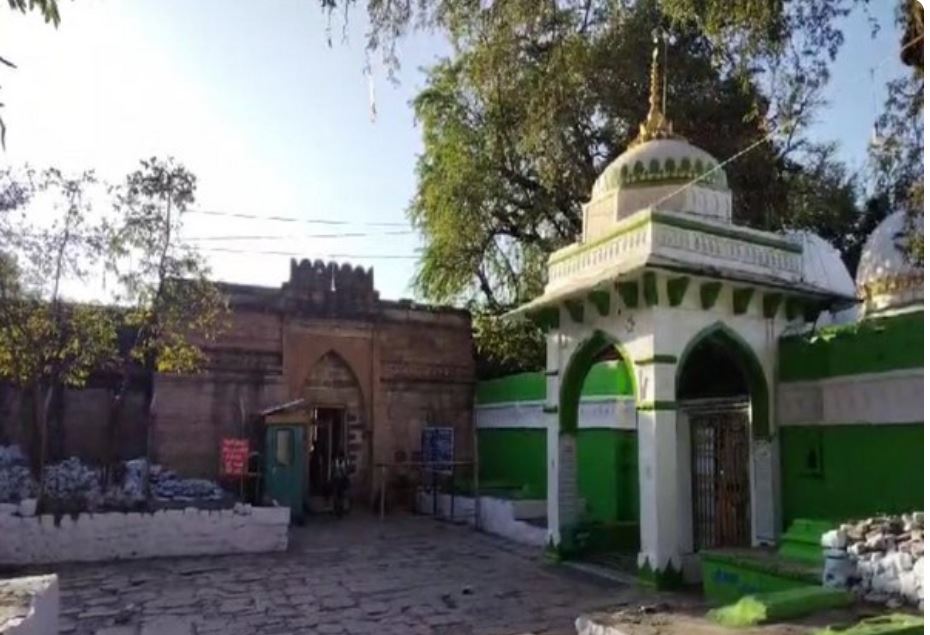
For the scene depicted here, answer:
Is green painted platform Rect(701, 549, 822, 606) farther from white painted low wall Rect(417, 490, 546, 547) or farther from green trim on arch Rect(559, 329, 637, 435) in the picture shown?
white painted low wall Rect(417, 490, 546, 547)

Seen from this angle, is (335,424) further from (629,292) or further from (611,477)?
(629,292)

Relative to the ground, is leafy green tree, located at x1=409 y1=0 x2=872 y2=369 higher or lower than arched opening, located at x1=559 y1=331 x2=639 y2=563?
higher

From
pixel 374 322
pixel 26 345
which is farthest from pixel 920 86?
pixel 374 322

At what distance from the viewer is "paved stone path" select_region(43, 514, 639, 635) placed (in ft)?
28.4

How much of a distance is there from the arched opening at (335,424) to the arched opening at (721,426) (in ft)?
31.4

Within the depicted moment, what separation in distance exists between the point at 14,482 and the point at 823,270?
1321 cm

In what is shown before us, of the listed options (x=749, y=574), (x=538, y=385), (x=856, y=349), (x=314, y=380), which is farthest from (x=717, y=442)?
(x=314, y=380)

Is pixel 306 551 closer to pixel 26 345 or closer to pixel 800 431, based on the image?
pixel 26 345

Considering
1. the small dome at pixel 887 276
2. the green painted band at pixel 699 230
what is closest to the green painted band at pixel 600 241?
the green painted band at pixel 699 230

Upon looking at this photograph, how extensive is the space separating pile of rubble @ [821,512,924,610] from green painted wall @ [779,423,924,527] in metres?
1.96

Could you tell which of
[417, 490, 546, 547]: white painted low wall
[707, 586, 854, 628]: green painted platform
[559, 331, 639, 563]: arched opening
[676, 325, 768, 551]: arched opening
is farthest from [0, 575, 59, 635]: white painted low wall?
[417, 490, 546, 547]: white painted low wall

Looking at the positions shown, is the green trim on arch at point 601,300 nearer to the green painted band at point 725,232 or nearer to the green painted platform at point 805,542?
the green painted band at point 725,232

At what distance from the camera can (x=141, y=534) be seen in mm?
12812

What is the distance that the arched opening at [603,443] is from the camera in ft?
41.0
